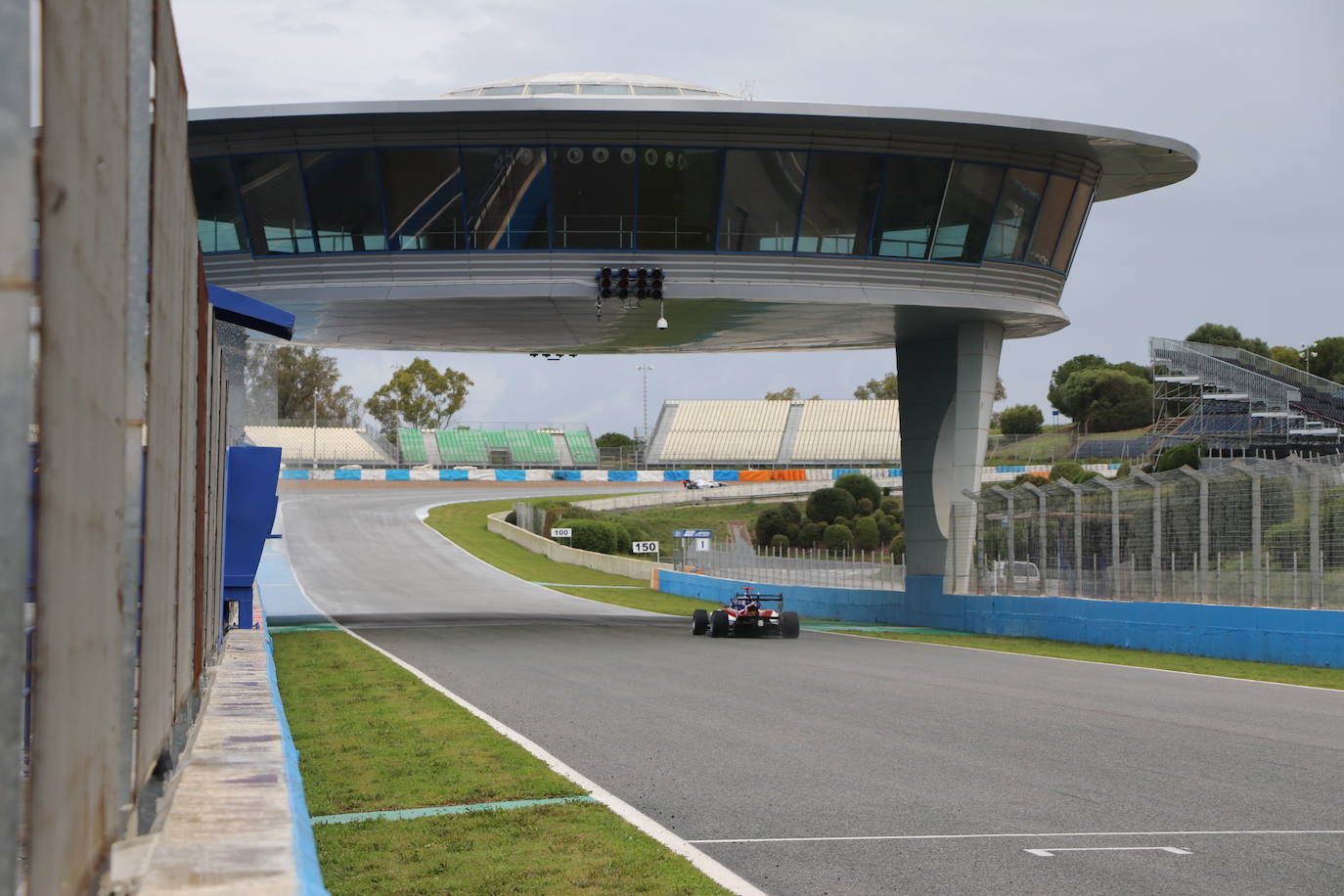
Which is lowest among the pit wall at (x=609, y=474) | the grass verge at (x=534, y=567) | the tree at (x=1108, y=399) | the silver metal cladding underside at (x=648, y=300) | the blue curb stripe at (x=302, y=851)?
the grass verge at (x=534, y=567)

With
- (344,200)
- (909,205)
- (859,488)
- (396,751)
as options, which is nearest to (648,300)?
(909,205)

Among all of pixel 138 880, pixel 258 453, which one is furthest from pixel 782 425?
pixel 138 880

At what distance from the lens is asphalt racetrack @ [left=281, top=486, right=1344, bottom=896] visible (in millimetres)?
7312

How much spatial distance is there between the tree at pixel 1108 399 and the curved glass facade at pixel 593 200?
10380cm

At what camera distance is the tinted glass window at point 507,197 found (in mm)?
26812

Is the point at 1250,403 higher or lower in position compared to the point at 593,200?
lower

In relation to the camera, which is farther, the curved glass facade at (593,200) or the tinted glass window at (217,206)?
the tinted glass window at (217,206)

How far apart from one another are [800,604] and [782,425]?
9260 centimetres

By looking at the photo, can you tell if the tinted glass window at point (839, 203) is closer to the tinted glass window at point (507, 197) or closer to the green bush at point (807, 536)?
the tinted glass window at point (507, 197)

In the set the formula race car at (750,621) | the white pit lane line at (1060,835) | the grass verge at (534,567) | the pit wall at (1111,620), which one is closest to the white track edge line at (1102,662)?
the pit wall at (1111,620)

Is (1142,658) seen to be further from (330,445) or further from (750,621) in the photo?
(330,445)

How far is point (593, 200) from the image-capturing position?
27.4 metres

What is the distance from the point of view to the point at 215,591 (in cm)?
1133

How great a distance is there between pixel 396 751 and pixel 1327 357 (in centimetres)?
12353
